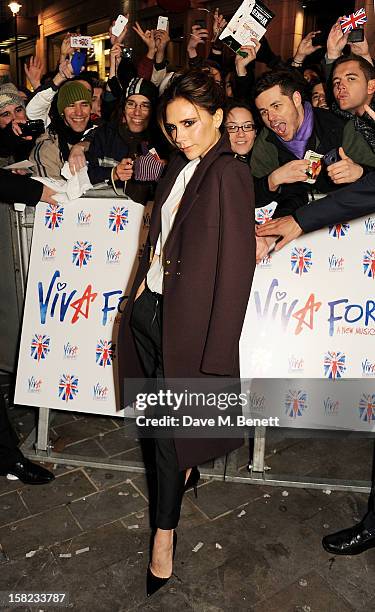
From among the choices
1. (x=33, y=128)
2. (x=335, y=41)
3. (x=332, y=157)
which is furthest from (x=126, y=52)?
(x=332, y=157)

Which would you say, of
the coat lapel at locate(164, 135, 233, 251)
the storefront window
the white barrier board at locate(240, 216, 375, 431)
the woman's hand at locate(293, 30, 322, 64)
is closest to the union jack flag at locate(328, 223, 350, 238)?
the white barrier board at locate(240, 216, 375, 431)

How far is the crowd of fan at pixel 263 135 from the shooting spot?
8.94 ft

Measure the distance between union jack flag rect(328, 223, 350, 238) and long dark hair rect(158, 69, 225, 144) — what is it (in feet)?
3.46

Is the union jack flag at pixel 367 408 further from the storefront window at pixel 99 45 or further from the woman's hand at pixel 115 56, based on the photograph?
the storefront window at pixel 99 45

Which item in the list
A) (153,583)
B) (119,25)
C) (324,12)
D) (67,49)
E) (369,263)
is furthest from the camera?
(324,12)

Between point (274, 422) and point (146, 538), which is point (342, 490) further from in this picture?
point (146, 538)

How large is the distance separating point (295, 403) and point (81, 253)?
5.00ft

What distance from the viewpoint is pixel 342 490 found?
3.17 metres

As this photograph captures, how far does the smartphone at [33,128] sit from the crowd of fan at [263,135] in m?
0.05

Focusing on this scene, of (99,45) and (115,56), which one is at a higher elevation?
(99,45)

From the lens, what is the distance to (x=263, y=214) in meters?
3.06

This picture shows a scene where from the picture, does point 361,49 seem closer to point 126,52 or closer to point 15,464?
point 126,52

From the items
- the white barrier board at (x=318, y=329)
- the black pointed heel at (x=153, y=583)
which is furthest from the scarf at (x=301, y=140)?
the black pointed heel at (x=153, y=583)

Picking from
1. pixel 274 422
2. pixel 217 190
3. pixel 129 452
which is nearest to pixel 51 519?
pixel 129 452
